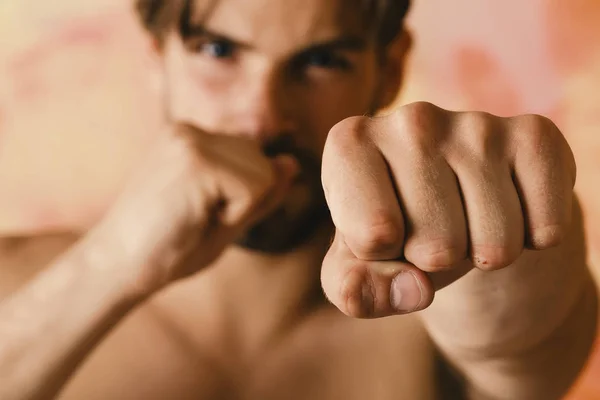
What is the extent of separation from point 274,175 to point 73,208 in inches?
27.8

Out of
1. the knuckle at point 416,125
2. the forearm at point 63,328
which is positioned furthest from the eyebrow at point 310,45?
the knuckle at point 416,125

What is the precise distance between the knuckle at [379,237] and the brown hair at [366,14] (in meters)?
0.50

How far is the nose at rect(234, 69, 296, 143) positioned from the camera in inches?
25.5

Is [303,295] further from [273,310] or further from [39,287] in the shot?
[39,287]

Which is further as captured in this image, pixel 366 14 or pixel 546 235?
pixel 366 14

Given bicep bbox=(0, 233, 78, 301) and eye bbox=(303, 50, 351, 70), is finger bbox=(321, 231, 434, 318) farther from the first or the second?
bicep bbox=(0, 233, 78, 301)

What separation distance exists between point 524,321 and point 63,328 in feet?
1.23

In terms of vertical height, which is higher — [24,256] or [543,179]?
[543,179]

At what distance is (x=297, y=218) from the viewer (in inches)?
28.0

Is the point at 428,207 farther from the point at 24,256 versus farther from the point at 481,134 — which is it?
the point at 24,256

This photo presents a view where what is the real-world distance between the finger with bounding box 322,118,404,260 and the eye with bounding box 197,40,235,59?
1.44 feet

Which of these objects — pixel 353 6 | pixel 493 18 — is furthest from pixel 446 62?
pixel 353 6

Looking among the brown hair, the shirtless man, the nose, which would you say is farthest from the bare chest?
the brown hair

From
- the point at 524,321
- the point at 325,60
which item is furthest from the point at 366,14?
the point at 524,321
